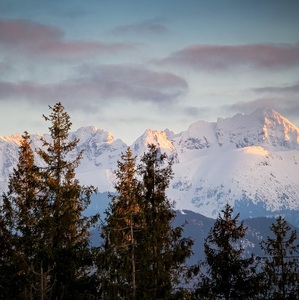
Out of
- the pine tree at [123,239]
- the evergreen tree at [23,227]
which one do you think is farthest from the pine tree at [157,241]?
the evergreen tree at [23,227]

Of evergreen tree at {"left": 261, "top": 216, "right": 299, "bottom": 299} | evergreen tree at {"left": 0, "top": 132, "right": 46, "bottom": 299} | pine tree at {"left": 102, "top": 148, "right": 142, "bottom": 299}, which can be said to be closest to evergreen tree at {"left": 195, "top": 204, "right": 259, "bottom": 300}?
evergreen tree at {"left": 261, "top": 216, "right": 299, "bottom": 299}

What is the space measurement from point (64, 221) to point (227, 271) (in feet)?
32.3

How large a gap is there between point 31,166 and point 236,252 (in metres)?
13.1

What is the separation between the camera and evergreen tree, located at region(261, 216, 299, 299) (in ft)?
132

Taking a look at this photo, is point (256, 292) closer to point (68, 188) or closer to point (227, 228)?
→ point (227, 228)

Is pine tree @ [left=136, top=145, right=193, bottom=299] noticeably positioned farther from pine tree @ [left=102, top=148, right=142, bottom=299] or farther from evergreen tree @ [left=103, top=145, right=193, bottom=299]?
pine tree @ [left=102, top=148, right=142, bottom=299]

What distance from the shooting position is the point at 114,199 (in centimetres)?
3925

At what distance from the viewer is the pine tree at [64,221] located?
136ft

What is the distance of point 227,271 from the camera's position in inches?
1711

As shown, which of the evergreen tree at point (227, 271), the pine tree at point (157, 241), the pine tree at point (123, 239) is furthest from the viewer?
the evergreen tree at point (227, 271)

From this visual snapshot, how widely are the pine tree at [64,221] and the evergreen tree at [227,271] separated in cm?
702

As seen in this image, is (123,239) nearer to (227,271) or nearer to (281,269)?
(227,271)

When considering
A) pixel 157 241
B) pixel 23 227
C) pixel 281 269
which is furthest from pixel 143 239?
pixel 23 227

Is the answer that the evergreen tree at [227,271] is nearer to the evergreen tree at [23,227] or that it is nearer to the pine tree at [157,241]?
the pine tree at [157,241]
